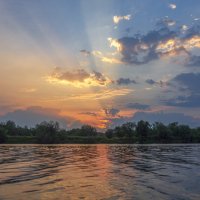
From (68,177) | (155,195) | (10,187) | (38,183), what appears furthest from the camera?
(68,177)

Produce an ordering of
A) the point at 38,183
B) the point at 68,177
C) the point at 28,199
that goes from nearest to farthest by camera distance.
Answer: the point at 28,199
the point at 38,183
the point at 68,177

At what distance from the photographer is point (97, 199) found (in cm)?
2327

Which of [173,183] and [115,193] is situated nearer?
[115,193]

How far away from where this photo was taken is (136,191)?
27.1m

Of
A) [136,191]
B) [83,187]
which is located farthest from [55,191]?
[136,191]

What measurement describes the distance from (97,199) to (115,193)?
2886 millimetres

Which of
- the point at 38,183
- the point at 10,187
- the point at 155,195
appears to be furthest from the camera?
the point at 38,183

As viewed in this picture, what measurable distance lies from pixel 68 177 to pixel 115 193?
1032 cm

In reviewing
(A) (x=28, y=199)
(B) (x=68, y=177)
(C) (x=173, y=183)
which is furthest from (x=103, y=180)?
(A) (x=28, y=199)

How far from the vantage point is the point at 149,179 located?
3516 centimetres

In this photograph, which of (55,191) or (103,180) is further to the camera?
(103,180)

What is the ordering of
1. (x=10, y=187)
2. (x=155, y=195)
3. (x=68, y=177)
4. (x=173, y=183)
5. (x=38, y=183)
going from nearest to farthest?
(x=155, y=195) < (x=10, y=187) < (x=38, y=183) < (x=173, y=183) < (x=68, y=177)

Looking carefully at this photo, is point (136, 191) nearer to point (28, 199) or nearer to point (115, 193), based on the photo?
point (115, 193)

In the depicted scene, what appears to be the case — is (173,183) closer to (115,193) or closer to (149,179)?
(149,179)
